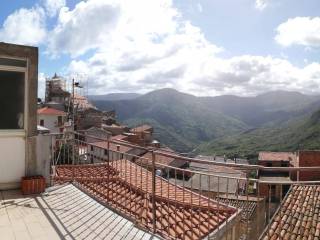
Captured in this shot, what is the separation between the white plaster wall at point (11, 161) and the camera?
733 centimetres

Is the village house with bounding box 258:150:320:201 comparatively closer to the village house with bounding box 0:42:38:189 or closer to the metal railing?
the metal railing

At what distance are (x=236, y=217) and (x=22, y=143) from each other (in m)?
4.67

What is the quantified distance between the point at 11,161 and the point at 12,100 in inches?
51.1

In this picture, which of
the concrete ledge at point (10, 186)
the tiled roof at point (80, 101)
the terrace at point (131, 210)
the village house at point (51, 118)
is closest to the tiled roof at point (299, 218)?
the terrace at point (131, 210)

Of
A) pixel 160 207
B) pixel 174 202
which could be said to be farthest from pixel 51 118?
pixel 160 207

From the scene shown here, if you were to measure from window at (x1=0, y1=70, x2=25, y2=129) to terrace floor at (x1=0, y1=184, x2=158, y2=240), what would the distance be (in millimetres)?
1474

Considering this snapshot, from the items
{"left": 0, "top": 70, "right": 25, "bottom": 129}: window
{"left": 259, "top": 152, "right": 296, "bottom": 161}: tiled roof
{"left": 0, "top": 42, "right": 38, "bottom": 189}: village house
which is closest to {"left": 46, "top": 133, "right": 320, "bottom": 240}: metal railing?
{"left": 0, "top": 42, "right": 38, "bottom": 189}: village house

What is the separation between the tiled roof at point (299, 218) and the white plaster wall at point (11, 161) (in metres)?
5.53

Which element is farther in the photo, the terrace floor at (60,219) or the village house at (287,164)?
the village house at (287,164)

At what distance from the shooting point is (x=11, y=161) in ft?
24.3

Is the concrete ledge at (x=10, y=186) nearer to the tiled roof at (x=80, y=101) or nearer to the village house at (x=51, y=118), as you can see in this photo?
the village house at (x=51, y=118)

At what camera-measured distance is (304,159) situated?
112 ft

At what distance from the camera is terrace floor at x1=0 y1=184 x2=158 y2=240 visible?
5285 millimetres

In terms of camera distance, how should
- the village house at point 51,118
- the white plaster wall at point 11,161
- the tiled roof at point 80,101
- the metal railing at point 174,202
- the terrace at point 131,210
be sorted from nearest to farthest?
the metal railing at point 174,202, the terrace at point 131,210, the white plaster wall at point 11,161, the village house at point 51,118, the tiled roof at point 80,101
